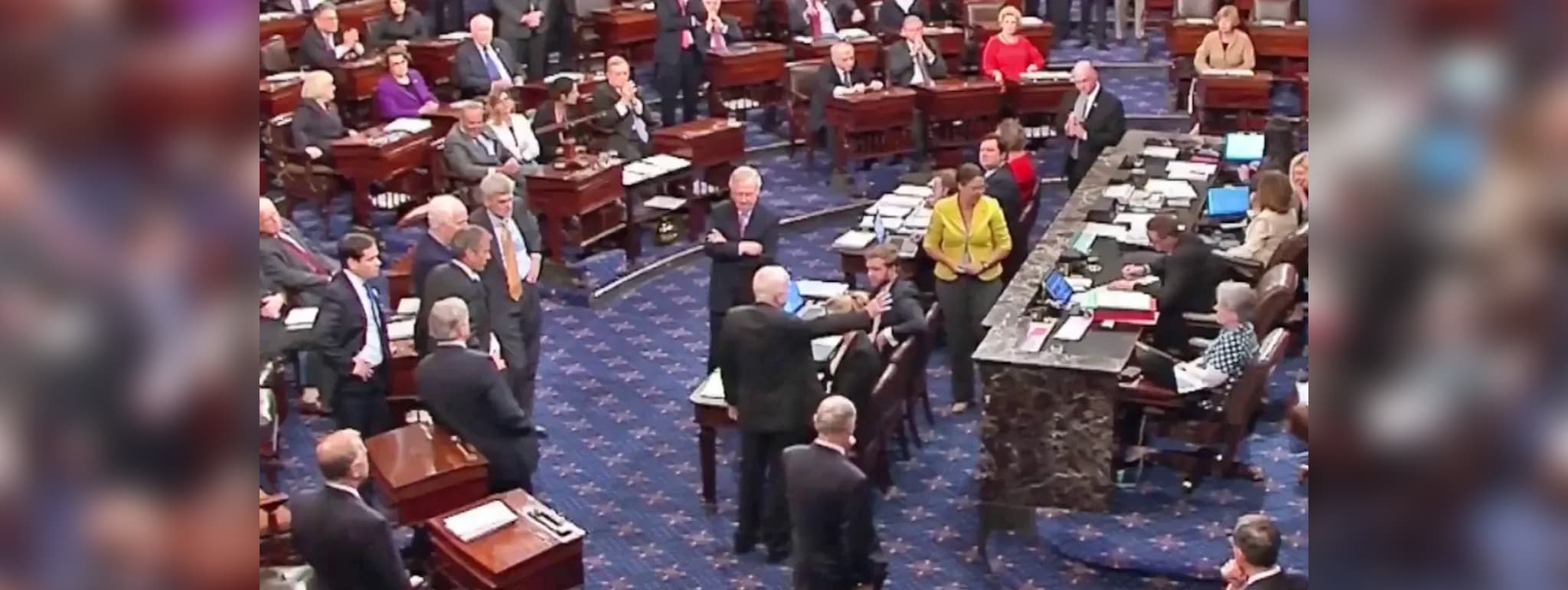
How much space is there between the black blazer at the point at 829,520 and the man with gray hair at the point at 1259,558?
48.1 inches

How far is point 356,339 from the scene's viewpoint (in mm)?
7086

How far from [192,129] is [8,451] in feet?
0.57

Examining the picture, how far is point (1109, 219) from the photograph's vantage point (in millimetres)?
9117

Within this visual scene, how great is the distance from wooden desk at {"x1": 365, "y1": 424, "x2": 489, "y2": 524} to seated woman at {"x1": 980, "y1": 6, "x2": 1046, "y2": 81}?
23.1ft

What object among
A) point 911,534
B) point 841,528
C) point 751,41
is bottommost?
point 911,534

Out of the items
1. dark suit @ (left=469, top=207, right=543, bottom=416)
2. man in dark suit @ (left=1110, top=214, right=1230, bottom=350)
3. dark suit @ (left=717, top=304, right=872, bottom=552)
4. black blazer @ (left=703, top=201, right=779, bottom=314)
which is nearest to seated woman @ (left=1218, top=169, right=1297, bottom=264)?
man in dark suit @ (left=1110, top=214, right=1230, bottom=350)

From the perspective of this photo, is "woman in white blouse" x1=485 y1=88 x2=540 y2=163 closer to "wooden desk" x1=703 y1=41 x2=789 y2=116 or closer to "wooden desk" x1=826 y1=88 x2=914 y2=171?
"wooden desk" x1=826 y1=88 x2=914 y2=171

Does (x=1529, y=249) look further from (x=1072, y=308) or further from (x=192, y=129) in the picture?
(x=1072, y=308)

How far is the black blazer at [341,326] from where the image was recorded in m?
7.04

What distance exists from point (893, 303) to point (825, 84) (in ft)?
16.4

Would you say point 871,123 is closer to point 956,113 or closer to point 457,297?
point 956,113

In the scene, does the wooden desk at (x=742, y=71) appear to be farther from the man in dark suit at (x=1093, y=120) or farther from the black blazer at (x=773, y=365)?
the black blazer at (x=773, y=365)

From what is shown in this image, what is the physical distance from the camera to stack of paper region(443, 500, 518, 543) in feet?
18.3

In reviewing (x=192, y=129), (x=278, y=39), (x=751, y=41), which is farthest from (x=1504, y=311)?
(x=751, y=41)
